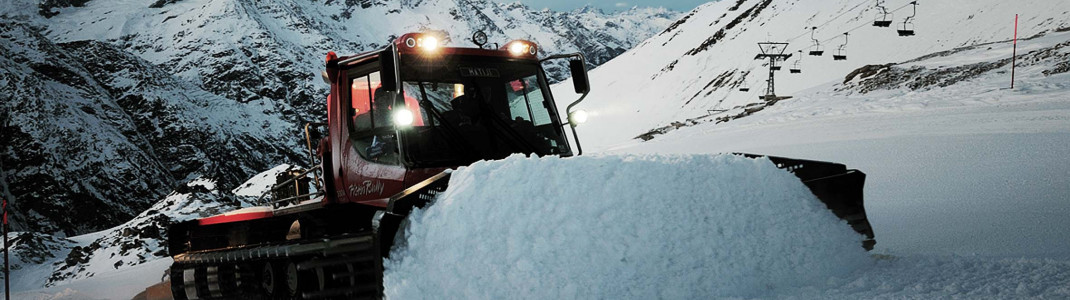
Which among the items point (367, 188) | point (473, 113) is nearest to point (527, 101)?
point (473, 113)

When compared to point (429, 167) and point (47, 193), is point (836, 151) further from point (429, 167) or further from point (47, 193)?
point (47, 193)

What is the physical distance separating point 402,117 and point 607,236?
1.96 metres

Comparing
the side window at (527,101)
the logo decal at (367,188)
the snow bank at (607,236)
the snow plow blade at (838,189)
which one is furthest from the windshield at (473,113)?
the snow plow blade at (838,189)

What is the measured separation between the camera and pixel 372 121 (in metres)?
6.22

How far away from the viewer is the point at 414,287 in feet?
14.8

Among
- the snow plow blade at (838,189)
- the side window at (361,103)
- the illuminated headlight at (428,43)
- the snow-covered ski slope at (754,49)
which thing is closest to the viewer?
the snow plow blade at (838,189)

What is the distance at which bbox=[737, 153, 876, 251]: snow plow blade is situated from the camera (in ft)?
18.5

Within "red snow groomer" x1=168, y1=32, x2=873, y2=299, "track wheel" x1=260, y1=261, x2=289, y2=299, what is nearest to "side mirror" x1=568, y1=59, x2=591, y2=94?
"red snow groomer" x1=168, y1=32, x2=873, y2=299

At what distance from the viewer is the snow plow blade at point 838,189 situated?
565 centimetres

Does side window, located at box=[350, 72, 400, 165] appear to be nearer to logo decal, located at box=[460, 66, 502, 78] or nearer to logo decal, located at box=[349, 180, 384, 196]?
logo decal, located at box=[349, 180, 384, 196]

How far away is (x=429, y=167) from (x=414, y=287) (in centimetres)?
153

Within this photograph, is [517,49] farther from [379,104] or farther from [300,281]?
[300,281]

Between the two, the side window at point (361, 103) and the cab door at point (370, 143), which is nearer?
the cab door at point (370, 143)

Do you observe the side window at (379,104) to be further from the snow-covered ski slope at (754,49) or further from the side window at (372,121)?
the snow-covered ski slope at (754,49)
